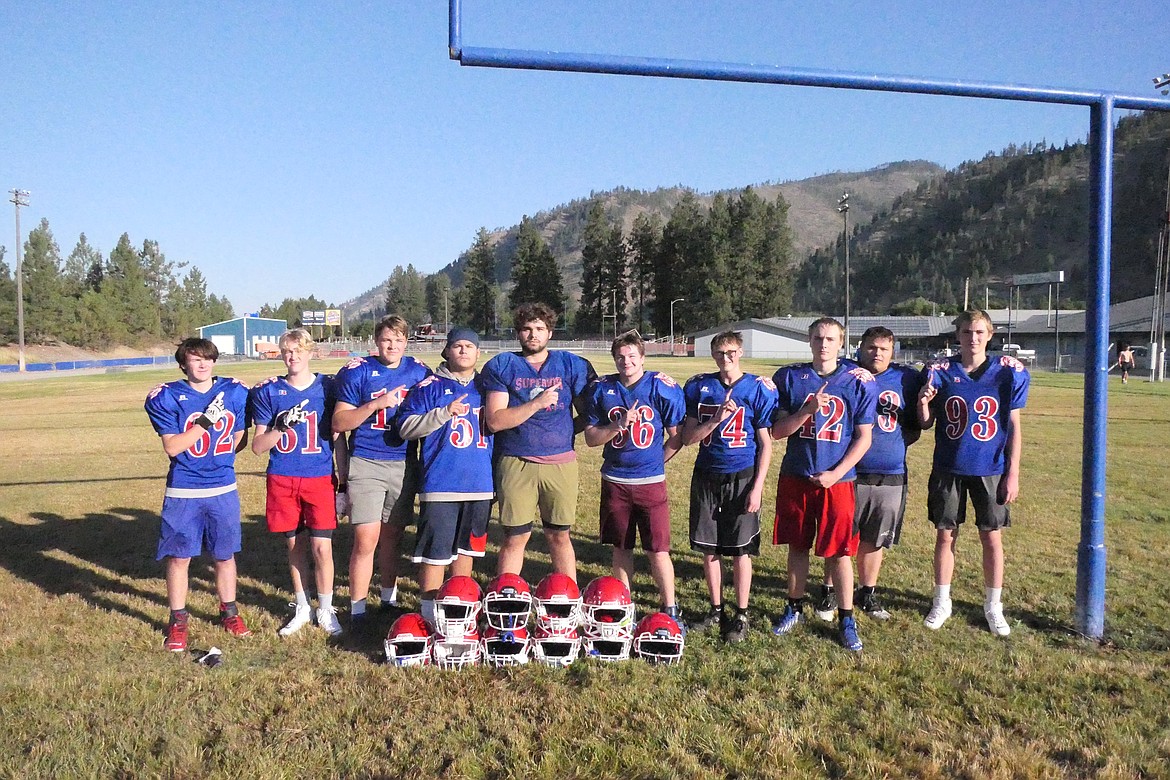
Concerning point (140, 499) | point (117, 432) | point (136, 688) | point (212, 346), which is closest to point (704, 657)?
point (136, 688)

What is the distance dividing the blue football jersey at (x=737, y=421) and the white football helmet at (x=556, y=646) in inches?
55.0

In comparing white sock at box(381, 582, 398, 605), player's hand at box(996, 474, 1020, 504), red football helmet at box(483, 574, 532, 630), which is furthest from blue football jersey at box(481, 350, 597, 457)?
player's hand at box(996, 474, 1020, 504)

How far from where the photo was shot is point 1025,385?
4.78 meters

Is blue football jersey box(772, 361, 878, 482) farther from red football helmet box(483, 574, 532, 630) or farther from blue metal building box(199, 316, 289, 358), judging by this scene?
blue metal building box(199, 316, 289, 358)

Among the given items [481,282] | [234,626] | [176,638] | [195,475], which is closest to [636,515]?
Answer: [234,626]

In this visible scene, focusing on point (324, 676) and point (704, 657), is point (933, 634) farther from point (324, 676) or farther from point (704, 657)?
point (324, 676)

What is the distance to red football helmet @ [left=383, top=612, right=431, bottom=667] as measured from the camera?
4176 millimetres

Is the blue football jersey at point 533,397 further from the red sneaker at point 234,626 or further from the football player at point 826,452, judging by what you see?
the red sneaker at point 234,626

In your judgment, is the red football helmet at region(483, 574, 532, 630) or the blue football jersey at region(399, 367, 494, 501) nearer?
the red football helmet at region(483, 574, 532, 630)

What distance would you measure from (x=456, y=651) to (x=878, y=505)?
9.56ft

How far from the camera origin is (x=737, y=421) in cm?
476

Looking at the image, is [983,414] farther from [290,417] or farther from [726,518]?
[290,417]

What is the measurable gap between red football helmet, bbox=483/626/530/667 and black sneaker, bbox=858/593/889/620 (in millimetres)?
2449

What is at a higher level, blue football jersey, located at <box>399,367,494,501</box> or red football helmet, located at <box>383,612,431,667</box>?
blue football jersey, located at <box>399,367,494,501</box>
